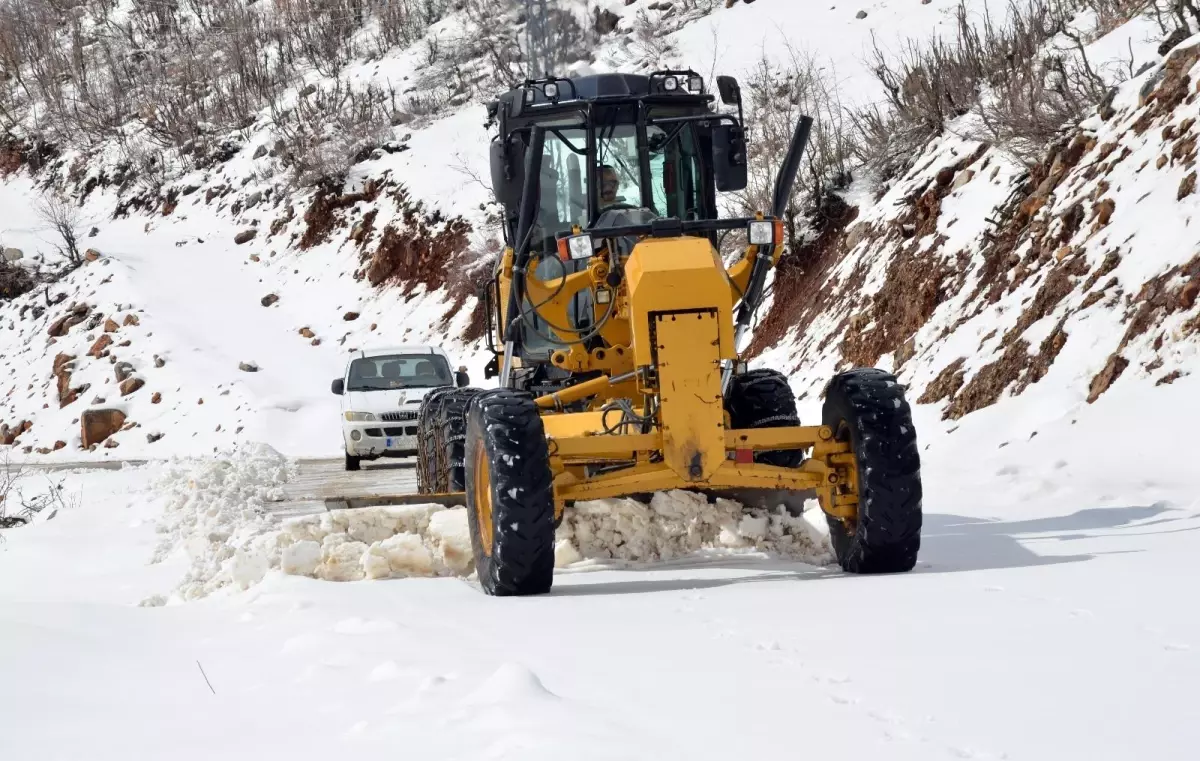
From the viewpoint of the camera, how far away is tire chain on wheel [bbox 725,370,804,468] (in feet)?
28.2

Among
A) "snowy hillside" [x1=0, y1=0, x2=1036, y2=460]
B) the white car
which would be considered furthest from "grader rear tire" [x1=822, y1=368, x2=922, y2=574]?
"snowy hillside" [x1=0, y1=0, x2=1036, y2=460]

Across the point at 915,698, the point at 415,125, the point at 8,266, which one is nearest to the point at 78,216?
the point at 8,266

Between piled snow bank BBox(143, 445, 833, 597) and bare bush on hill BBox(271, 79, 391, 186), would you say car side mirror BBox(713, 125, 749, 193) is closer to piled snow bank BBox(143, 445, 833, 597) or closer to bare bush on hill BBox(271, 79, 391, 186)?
piled snow bank BBox(143, 445, 833, 597)

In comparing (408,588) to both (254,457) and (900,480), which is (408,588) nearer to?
(900,480)

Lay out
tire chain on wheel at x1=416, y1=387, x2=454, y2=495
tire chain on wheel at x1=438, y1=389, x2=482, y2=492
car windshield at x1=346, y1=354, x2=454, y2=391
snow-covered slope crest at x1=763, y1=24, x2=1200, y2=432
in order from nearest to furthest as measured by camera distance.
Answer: tire chain on wheel at x1=438, y1=389, x2=482, y2=492, tire chain on wheel at x1=416, y1=387, x2=454, y2=495, snow-covered slope crest at x1=763, y1=24, x2=1200, y2=432, car windshield at x1=346, y1=354, x2=454, y2=391

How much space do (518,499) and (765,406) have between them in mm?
2536

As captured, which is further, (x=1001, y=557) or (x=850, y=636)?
(x=1001, y=557)

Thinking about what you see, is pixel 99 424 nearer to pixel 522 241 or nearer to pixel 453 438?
pixel 453 438

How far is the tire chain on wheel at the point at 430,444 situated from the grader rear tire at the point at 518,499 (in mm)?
3934

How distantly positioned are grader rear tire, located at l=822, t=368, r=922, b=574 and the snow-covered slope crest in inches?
A: 173

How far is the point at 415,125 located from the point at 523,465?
34.8m

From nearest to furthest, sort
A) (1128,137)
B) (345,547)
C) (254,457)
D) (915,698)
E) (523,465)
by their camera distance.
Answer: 1. (915,698)
2. (523,465)
3. (345,547)
4. (1128,137)
5. (254,457)

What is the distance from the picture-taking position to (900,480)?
22.7 ft

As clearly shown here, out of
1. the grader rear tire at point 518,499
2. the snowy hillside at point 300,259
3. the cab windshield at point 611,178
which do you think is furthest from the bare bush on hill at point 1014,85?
the grader rear tire at point 518,499
